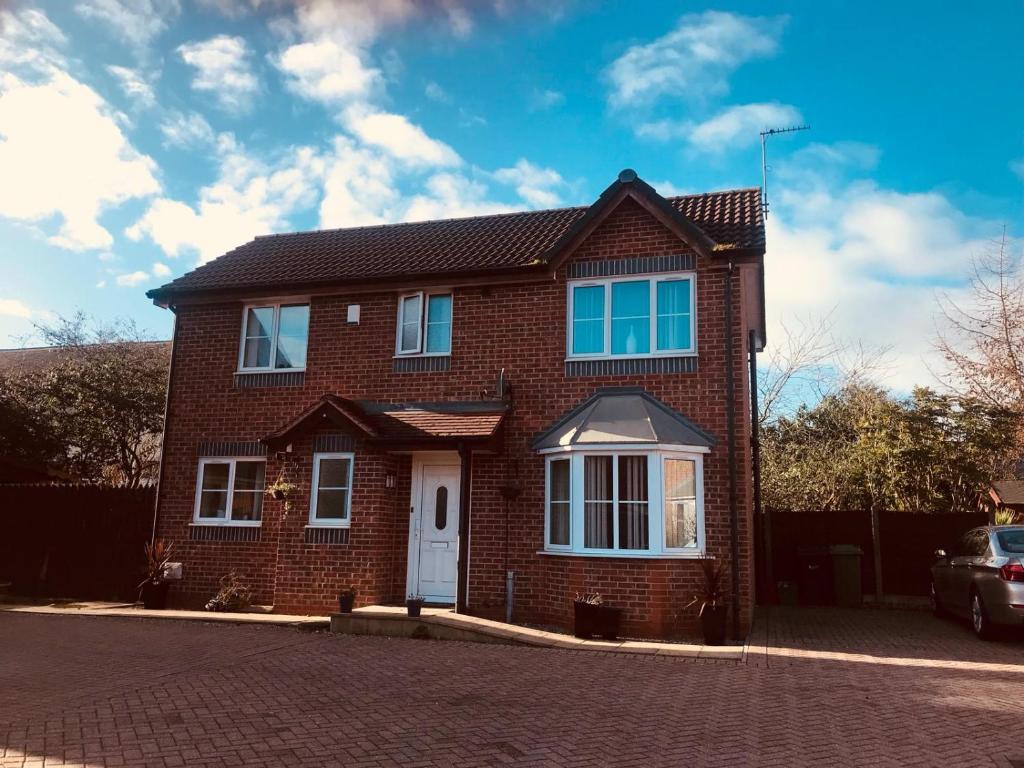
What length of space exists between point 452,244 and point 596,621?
26.1 ft

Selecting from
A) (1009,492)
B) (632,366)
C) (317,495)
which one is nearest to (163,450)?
(317,495)

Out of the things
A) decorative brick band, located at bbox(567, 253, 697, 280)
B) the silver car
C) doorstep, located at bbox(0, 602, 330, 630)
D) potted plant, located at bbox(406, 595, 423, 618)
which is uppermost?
decorative brick band, located at bbox(567, 253, 697, 280)

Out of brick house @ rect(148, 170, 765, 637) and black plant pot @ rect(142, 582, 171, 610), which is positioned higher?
brick house @ rect(148, 170, 765, 637)

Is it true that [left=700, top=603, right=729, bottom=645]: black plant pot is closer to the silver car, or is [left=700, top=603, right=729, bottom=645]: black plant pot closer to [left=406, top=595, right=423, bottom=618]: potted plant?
the silver car

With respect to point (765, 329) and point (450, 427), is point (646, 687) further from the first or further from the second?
point (765, 329)

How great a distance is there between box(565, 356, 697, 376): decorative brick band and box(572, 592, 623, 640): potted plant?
3.69 m

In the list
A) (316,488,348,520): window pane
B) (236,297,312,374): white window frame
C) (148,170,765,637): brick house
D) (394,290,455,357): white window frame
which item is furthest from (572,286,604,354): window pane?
(236,297,312,374): white window frame

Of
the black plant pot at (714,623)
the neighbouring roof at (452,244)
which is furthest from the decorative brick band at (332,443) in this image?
the black plant pot at (714,623)

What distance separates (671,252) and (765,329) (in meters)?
5.63

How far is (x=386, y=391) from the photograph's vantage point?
13547mm

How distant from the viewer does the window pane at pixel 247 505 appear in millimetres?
13828

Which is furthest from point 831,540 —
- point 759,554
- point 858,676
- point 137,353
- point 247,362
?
point 137,353

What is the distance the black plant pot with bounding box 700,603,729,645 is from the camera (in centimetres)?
1025

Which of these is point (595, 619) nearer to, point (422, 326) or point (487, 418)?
point (487, 418)
